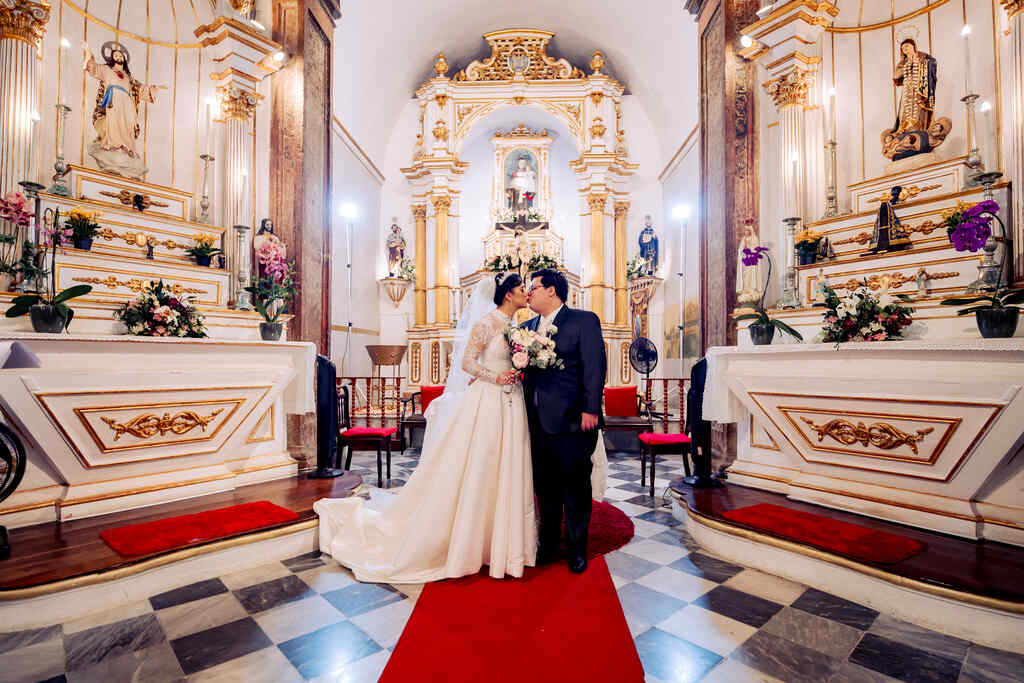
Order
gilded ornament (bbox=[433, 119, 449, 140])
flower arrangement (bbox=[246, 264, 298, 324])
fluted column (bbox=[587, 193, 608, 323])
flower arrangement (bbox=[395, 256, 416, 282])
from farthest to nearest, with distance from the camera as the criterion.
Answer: flower arrangement (bbox=[395, 256, 416, 282]) < gilded ornament (bbox=[433, 119, 449, 140]) < fluted column (bbox=[587, 193, 608, 323]) < flower arrangement (bbox=[246, 264, 298, 324])

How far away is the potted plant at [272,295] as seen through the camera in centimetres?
486

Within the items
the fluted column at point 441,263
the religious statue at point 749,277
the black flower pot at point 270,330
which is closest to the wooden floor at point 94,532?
the black flower pot at point 270,330

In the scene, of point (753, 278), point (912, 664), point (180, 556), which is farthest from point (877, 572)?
point (180, 556)

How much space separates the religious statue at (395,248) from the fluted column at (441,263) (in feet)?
2.90

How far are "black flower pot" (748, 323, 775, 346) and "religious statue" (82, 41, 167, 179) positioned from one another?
5.83m

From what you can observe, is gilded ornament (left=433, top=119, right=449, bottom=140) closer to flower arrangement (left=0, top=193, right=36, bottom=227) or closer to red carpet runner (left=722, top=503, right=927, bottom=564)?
flower arrangement (left=0, top=193, right=36, bottom=227)

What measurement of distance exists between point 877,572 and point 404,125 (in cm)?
1334

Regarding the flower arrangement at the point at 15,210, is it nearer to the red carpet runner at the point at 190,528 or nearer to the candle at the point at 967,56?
the red carpet runner at the point at 190,528

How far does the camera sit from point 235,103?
17.5ft

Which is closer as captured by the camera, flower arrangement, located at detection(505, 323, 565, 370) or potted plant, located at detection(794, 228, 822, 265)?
flower arrangement, located at detection(505, 323, 565, 370)

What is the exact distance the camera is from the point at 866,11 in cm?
480

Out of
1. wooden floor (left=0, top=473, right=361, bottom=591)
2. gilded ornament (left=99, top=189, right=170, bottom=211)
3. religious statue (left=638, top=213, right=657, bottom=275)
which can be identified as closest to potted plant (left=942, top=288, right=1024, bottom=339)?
wooden floor (left=0, top=473, right=361, bottom=591)

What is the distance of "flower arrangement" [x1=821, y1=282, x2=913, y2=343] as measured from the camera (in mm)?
3395

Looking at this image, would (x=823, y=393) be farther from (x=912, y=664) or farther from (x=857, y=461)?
(x=912, y=664)
